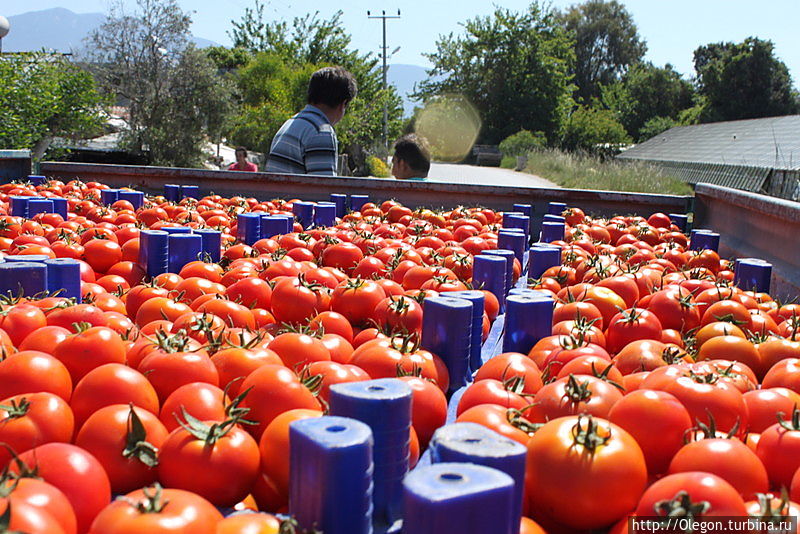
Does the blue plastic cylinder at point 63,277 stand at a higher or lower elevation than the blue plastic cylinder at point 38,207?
lower

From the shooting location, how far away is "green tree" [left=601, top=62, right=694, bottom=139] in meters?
59.9

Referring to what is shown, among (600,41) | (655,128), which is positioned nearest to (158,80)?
(655,128)

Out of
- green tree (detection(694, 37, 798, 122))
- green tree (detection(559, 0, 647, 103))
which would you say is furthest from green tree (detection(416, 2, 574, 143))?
green tree (detection(559, 0, 647, 103))

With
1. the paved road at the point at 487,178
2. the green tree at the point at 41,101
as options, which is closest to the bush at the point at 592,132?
the paved road at the point at 487,178

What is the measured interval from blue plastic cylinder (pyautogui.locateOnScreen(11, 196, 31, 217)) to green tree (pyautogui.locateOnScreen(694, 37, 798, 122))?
54979 millimetres

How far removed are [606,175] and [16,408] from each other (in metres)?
25.0

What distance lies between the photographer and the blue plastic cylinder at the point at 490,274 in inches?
125

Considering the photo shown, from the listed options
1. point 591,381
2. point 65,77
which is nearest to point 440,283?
point 591,381

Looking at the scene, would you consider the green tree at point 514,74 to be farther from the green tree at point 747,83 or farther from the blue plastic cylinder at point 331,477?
the blue plastic cylinder at point 331,477

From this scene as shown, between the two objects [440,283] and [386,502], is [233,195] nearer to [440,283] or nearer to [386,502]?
[440,283]

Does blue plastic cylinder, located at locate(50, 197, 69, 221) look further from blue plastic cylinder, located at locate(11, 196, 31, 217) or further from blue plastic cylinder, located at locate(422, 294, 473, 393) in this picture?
blue plastic cylinder, located at locate(422, 294, 473, 393)

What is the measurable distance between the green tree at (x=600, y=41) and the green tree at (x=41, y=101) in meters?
69.5

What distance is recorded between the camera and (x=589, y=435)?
1367mm

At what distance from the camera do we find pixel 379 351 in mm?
2066
